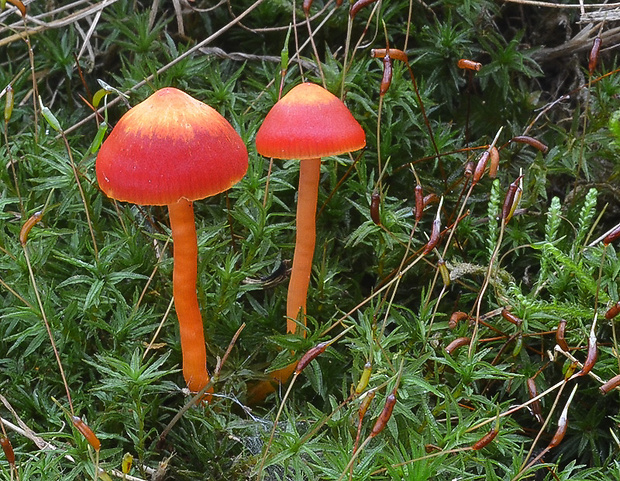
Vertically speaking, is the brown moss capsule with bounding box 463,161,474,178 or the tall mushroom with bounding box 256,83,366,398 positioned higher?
the tall mushroom with bounding box 256,83,366,398

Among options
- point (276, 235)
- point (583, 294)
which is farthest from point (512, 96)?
point (276, 235)

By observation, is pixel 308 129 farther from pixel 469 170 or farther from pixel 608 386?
pixel 608 386

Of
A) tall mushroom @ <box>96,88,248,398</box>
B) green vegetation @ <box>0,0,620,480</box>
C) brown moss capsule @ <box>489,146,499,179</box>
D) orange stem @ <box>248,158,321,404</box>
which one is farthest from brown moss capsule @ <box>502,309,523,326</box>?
tall mushroom @ <box>96,88,248,398</box>

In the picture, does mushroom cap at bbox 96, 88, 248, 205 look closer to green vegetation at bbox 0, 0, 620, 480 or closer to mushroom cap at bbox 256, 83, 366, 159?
mushroom cap at bbox 256, 83, 366, 159

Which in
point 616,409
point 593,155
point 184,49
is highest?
point 184,49

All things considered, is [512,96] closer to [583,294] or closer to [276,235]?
[583,294]

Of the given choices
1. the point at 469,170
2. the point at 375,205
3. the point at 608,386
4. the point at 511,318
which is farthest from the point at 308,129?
the point at 608,386

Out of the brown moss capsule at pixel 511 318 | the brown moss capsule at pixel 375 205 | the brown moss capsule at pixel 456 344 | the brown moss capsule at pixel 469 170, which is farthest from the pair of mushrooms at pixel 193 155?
the brown moss capsule at pixel 511 318

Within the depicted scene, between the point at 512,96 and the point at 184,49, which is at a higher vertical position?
the point at 184,49
